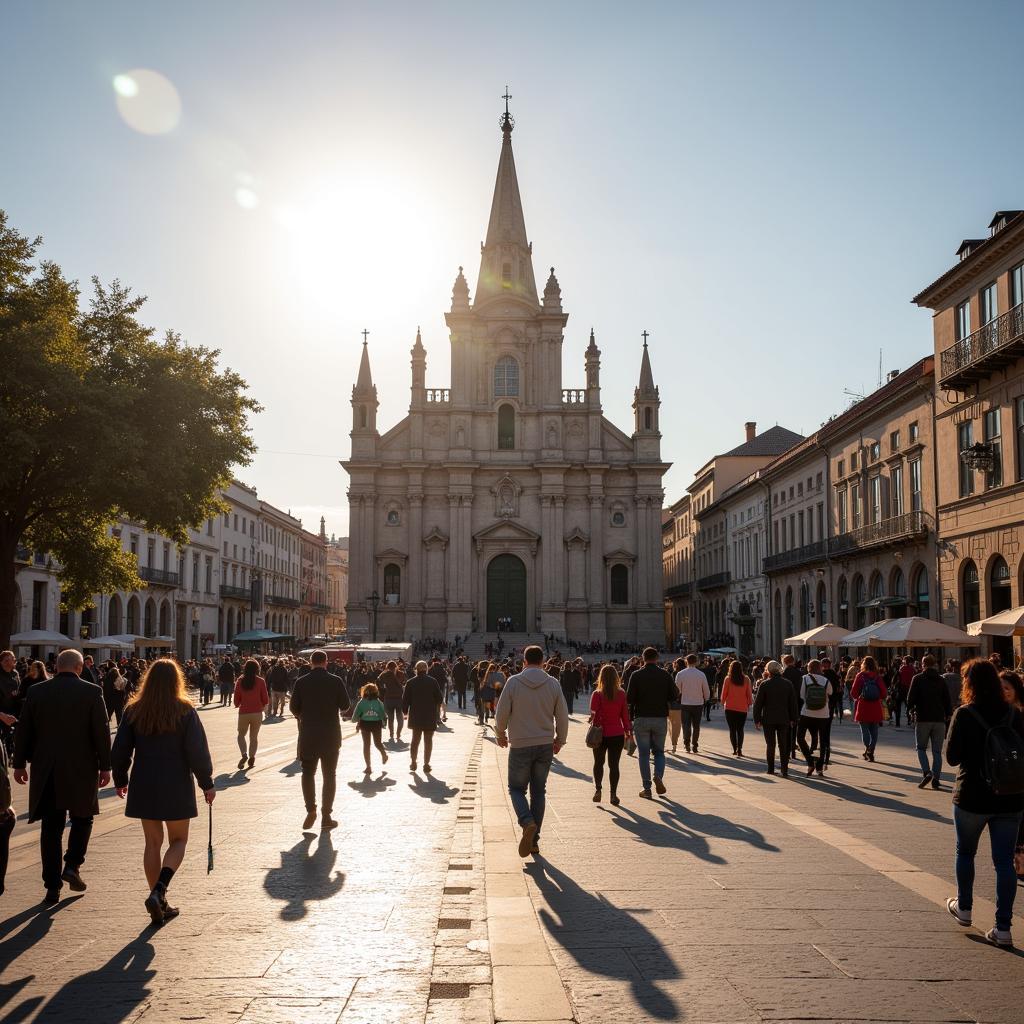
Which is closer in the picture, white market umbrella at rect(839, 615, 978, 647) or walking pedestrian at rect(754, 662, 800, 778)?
walking pedestrian at rect(754, 662, 800, 778)

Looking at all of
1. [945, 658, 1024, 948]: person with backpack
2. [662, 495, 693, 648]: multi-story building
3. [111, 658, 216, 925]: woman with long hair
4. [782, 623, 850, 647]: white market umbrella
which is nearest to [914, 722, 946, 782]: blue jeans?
[945, 658, 1024, 948]: person with backpack

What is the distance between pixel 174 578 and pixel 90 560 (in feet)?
117

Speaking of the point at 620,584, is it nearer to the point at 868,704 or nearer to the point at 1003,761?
the point at 868,704

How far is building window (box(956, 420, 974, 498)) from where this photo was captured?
33.1m

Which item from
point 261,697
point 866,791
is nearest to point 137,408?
point 261,697

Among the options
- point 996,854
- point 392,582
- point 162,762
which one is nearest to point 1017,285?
point 996,854

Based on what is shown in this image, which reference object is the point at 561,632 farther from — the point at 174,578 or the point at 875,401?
the point at 875,401

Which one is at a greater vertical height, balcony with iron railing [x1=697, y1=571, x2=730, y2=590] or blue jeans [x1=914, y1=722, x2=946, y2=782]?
balcony with iron railing [x1=697, y1=571, x2=730, y2=590]

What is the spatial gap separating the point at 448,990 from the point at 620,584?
63.3 metres

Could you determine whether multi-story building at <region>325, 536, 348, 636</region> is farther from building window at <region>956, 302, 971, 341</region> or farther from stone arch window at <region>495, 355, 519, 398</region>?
building window at <region>956, 302, 971, 341</region>

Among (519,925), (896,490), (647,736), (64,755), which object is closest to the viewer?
(519,925)

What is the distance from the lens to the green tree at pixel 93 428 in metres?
25.0

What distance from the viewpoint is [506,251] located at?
2854 inches

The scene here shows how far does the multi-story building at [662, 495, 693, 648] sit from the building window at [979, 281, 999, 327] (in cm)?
5586
